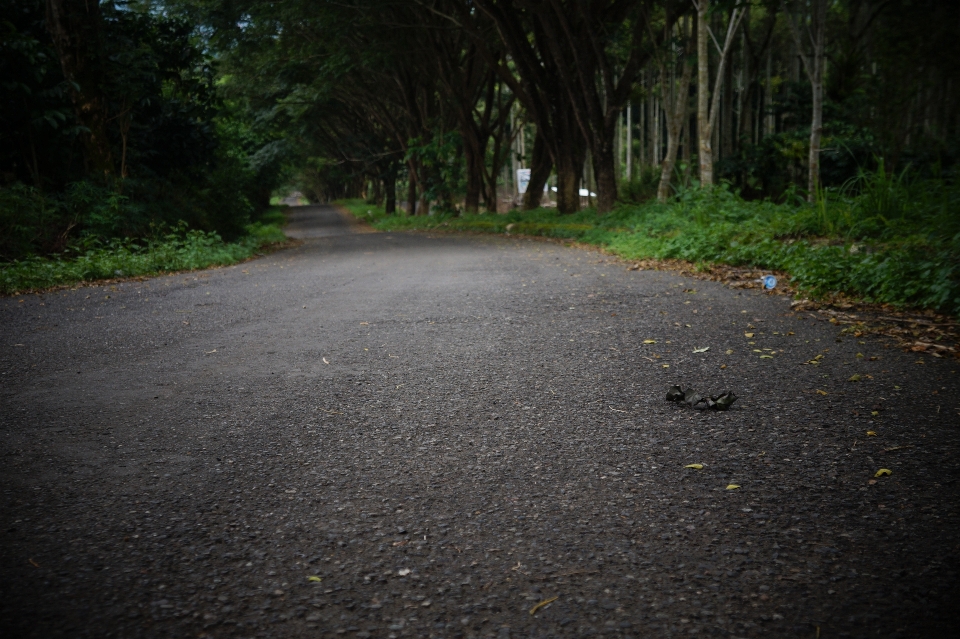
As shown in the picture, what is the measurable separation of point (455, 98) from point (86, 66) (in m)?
11.6

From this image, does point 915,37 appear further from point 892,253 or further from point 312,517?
point 312,517

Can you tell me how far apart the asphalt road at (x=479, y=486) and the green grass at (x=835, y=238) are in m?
1.40

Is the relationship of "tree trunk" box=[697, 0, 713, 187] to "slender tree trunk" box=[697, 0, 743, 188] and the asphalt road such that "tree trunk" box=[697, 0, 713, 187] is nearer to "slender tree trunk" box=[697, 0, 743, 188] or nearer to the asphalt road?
"slender tree trunk" box=[697, 0, 743, 188]

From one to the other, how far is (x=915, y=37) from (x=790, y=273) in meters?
4.05

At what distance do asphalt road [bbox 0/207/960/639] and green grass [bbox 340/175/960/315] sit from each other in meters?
1.40

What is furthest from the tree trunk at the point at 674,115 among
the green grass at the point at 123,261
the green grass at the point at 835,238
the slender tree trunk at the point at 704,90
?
the green grass at the point at 123,261

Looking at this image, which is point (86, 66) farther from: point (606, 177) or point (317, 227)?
point (317, 227)

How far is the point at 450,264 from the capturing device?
12359mm

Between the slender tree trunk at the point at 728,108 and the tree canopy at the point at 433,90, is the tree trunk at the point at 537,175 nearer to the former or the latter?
the tree canopy at the point at 433,90

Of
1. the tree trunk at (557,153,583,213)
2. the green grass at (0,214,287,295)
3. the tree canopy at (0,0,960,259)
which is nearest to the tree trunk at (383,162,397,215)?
the tree canopy at (0,0,960,259)

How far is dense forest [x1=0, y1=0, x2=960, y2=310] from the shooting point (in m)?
10.2

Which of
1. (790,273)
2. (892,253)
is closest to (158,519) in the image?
(892,253)

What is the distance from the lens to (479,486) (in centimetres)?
299

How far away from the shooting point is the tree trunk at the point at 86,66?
13.6 m
